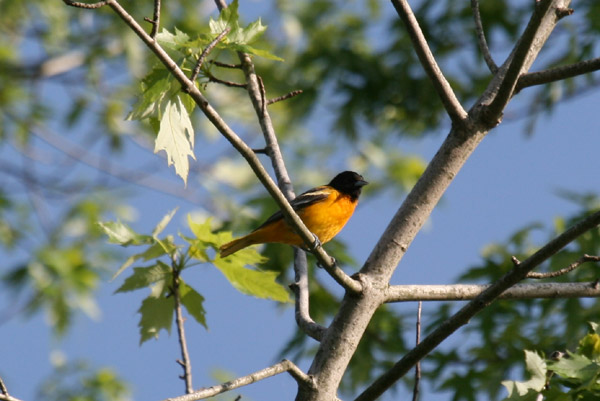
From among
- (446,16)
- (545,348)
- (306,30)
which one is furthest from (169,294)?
(306,30)

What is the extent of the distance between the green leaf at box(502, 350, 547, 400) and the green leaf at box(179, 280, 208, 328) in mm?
1514

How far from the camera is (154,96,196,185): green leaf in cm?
270

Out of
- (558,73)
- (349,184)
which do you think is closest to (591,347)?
(558,73)

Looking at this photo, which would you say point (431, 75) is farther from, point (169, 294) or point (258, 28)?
point (169, 294)

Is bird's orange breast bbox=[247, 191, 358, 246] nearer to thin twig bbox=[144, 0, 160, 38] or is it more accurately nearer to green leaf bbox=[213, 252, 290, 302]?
green leaf bbox=[213, 252, 290, 302]

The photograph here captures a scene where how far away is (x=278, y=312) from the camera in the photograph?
297 inches

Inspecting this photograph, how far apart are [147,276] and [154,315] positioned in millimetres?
194

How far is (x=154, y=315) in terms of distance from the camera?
3658 millimetres

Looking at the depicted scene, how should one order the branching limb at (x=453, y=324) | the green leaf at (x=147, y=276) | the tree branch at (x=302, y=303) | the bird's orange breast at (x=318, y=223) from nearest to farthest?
the branching limb at (x=453, y=324)
the tree branch at (x=302, y=303)
the green leaf at (x=147, y=276)
the bird's orange breast at (x=318, y=223)

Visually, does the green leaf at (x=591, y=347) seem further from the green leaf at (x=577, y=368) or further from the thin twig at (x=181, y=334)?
the thin twig at (x=181, y=334)

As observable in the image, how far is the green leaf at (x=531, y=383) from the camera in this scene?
2.61 m

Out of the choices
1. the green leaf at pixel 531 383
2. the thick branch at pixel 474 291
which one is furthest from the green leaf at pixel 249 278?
the green leaf at pixel 531 383

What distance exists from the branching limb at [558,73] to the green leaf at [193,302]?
1.70 metres

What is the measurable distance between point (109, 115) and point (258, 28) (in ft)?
Result: 37.0
